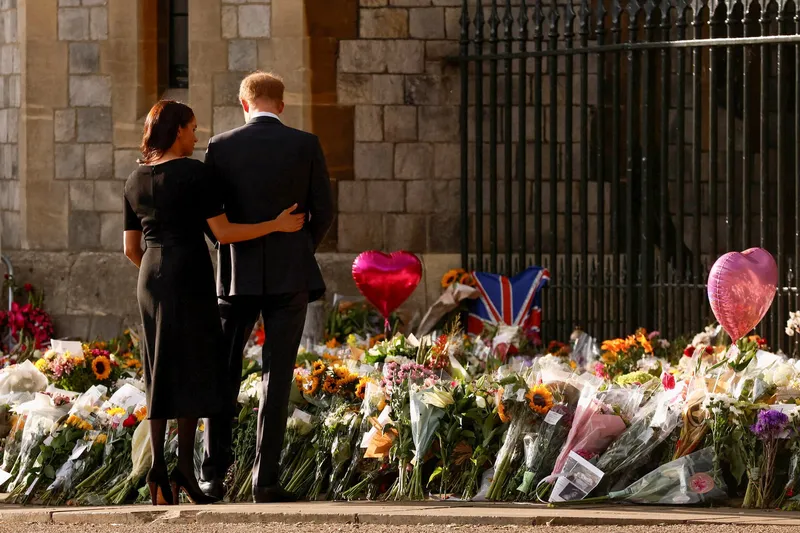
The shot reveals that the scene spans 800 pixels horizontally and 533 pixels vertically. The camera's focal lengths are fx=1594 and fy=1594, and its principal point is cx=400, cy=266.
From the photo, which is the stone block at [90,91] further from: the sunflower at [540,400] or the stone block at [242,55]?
the sunflower at [540,400]

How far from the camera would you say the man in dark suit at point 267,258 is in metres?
6.59

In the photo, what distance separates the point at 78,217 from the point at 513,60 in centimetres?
357

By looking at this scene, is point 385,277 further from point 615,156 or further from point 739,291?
point 739,291

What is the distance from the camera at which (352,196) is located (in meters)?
12.0

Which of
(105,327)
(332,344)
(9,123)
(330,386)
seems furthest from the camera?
(9,123)

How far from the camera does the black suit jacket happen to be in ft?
21.7

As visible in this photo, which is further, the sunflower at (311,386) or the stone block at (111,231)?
the stone block at (111,231)

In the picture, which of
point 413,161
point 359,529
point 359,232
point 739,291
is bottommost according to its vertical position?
point 359,529

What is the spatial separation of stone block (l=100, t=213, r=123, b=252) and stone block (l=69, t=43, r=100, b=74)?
3.73ft

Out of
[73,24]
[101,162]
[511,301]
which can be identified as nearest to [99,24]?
[73,24]

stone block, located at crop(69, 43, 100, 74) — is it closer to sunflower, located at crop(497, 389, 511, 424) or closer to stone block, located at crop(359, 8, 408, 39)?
stone block, located at crop(359, 8, 408, 39)

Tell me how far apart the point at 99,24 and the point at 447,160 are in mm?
2900

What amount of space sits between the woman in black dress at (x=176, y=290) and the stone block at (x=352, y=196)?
5455 millimetres

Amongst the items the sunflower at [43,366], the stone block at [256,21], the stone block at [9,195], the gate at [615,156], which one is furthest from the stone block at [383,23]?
the sunflower at [43,366]
